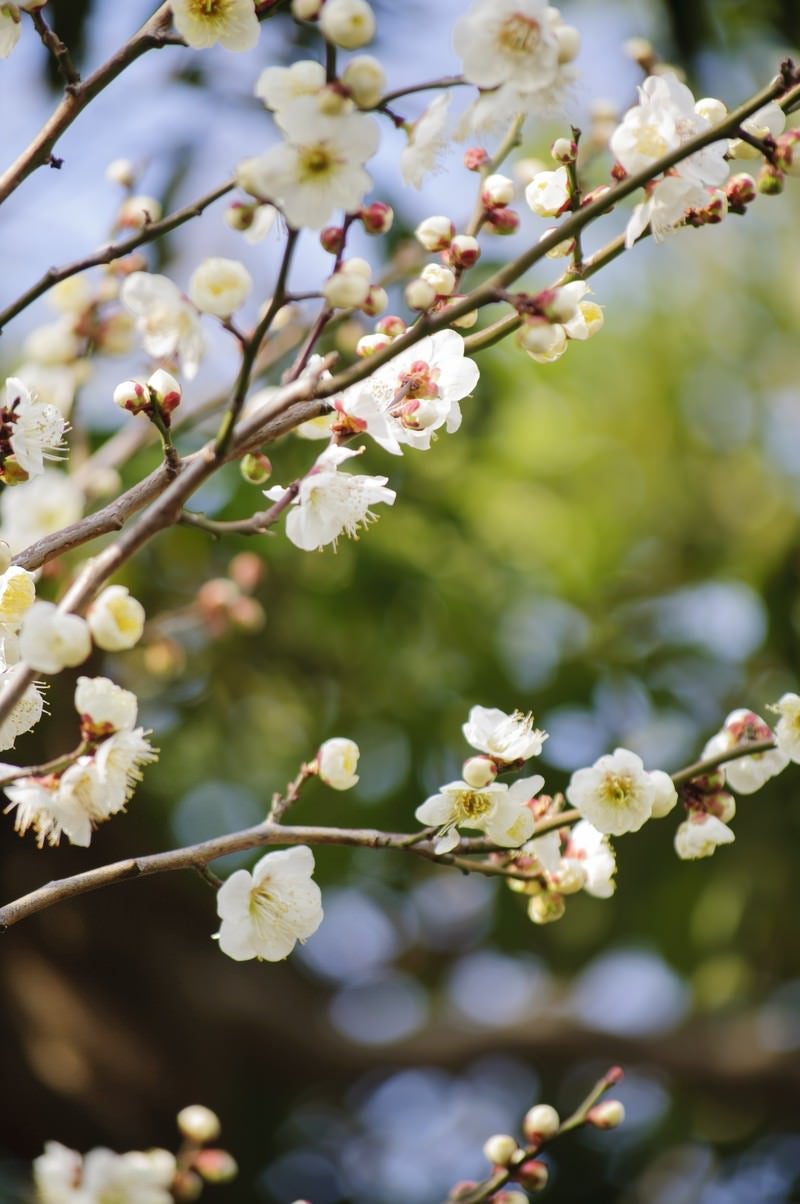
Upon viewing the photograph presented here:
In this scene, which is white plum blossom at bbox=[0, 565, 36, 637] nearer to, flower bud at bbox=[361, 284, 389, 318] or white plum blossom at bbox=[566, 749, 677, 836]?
flower bud at bbox=[361, 284, 389, 318]

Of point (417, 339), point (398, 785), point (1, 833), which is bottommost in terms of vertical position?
point (398, 785)

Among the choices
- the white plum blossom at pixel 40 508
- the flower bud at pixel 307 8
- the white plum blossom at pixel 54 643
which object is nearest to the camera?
the white plum blossom at pixel 54 643

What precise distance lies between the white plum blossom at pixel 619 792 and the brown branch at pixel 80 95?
68cm

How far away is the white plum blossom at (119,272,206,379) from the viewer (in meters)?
0.96

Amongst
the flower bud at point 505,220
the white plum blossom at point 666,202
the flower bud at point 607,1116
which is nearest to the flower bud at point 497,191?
the flower bud at point 505,220

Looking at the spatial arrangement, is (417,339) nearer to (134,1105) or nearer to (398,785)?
(398,785)

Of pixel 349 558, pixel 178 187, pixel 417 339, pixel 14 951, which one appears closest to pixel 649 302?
pixel 349 558

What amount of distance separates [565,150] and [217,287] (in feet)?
1.08

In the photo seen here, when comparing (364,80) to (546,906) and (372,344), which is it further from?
(546,906)

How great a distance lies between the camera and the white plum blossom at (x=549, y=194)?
3.30ft

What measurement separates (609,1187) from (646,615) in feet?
5.15

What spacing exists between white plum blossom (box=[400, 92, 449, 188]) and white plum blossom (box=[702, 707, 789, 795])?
55cm

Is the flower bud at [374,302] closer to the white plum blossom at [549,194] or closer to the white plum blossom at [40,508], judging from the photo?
the white plum blossom at [549,194]

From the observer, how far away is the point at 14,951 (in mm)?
2934
